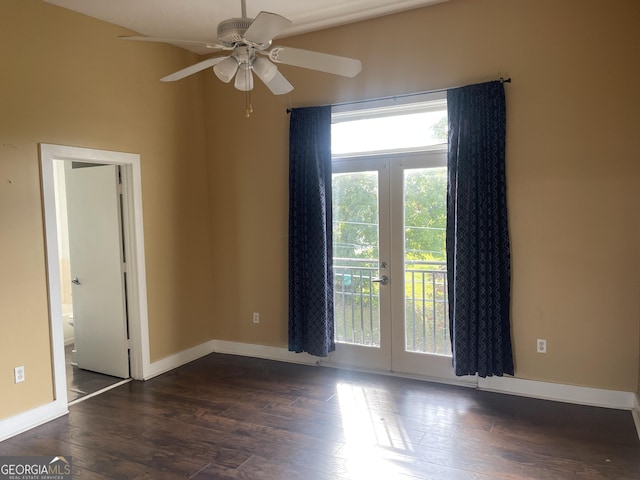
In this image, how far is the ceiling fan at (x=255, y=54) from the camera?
7.02ft

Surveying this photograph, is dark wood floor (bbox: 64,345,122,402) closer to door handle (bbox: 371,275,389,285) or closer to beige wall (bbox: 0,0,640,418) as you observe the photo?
beige wall (bbox: 0,0,640,418)

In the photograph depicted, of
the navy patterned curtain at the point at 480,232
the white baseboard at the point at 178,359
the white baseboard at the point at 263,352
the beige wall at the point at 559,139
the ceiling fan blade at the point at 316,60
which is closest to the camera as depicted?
the ceiling fan blade at the point at 316,60

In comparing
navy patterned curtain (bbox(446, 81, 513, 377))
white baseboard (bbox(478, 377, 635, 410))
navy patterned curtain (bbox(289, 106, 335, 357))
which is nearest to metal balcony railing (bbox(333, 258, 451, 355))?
navy patterned curtain (bbox(289, 106, 335, 357))

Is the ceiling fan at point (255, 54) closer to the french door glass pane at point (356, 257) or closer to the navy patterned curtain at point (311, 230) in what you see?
the navy patterned curtain at point (311, 230)

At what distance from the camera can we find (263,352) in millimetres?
4844

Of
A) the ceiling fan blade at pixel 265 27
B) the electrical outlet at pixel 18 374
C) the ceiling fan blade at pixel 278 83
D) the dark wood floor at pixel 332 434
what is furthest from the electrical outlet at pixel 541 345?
the electrical outlet at pixel 18 374

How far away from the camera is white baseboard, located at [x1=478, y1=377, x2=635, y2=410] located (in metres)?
3.40

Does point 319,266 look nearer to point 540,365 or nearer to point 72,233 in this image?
point 540,365

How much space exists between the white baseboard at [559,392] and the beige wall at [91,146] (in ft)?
9.87

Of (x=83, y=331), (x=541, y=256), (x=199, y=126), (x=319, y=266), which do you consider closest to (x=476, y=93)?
(x=541, y=256)

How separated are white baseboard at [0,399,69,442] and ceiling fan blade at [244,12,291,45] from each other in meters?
3.05

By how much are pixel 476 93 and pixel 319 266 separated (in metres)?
1.97

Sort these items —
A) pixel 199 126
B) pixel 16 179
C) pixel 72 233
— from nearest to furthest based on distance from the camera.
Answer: pixel 16 179, pixel 72 233, pixel 199 126

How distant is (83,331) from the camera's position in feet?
15.1
